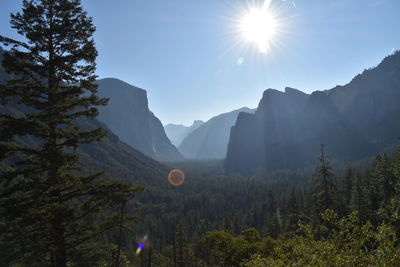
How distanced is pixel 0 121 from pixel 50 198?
319 centimetres

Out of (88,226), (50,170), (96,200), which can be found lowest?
(88,226)

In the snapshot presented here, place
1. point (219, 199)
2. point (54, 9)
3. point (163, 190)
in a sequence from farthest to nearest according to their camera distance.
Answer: point (163, 190), point (219, 199), point (54, 9)

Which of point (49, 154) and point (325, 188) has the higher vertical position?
point (49, 154)

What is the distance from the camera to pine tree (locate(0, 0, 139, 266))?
984 centimetres

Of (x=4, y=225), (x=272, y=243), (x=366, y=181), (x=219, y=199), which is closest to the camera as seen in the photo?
(x=4, y=225)

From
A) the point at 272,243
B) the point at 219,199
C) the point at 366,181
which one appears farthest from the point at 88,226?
the point at 219,199

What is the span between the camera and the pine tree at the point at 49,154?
32.3 ft

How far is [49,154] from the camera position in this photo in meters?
10.5

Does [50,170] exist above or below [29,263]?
above

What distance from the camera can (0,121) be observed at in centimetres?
995

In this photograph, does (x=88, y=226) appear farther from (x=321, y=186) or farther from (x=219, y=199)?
(x=219, y=199)

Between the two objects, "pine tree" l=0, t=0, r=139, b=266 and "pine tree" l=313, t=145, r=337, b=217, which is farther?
"pine tree" l=313, t=145, r=337, b=217

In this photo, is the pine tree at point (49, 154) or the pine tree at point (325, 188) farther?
the pine tree at point (325, 188)

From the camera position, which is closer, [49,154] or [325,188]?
[49,154]
